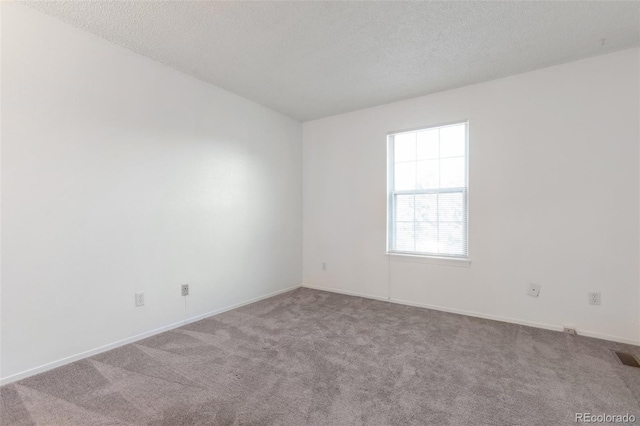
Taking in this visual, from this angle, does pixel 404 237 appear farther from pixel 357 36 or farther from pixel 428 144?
pixel 357 36

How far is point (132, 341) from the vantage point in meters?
2.56

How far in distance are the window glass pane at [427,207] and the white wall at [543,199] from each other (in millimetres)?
401

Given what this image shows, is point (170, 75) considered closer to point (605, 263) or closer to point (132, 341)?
point (132, 341)

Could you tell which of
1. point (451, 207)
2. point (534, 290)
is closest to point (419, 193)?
point (451, 207)

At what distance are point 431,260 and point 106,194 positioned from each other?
135 inches

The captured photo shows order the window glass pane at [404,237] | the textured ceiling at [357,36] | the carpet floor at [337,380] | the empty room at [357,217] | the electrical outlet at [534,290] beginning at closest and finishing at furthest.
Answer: the carpet floor at [337,380]
the empty room at [357,217]
the textured ceiling at [357,36]
the electrical outlet at [534,290]
the window glass pane at [404,237]

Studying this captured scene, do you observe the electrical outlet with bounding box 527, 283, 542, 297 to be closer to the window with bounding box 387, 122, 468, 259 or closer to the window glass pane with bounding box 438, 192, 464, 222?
the window with bounding box 387, 122, 468, 259

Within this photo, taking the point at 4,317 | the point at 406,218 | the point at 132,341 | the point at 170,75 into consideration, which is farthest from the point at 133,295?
the point at 406,218

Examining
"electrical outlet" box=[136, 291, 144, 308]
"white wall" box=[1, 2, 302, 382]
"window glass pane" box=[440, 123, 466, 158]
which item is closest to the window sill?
"window glass pane" box=[440, 123, 466, 158]

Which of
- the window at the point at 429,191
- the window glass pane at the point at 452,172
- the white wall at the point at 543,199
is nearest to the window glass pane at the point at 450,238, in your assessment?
the window at the point at 429,191

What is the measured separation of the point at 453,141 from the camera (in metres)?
3.43

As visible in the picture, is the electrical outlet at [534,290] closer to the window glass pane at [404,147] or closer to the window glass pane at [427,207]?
the window glass pane at [427,207]

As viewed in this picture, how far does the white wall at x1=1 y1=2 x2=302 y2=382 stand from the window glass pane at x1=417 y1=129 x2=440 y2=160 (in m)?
2.21

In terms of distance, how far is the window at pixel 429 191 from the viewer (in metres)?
3.39
